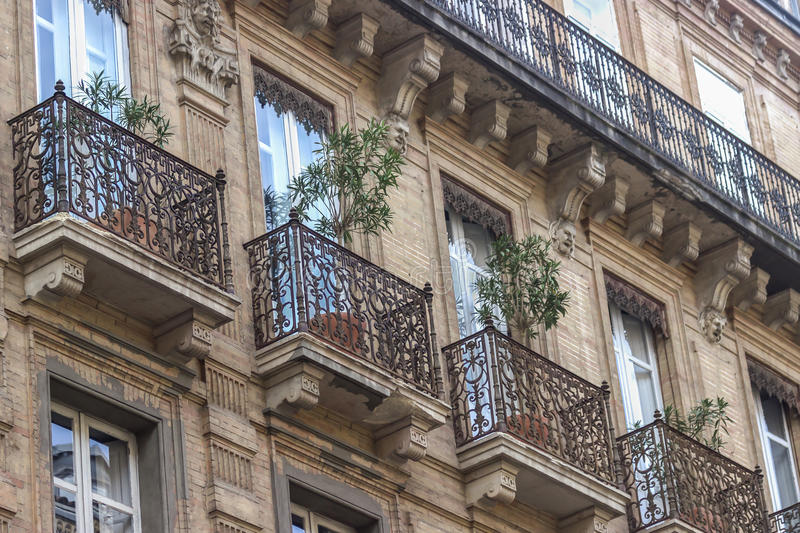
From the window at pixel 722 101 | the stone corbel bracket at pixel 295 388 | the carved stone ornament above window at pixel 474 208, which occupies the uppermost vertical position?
the window at pixel 722 101

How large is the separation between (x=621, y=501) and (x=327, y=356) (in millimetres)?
3681

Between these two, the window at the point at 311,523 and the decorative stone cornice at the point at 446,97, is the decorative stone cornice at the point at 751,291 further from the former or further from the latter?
the window at the point at 311,523

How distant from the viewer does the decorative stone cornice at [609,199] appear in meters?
20.3

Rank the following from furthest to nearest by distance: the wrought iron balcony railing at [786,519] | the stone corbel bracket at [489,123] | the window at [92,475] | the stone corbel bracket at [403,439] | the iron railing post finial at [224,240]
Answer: the wrought iron balcony railing at [786,519] → the stone corbel bracket at [489,123] → the stone corbel bracket at [403,439] → the iron railing post finial at [224,240] → the window at [92,475]

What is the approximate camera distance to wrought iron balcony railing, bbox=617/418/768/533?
18391 mm

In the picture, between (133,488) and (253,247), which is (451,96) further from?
(133,488)

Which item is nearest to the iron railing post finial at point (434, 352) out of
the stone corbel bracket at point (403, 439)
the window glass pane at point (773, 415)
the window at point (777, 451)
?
the stone corbel bracket at point (403, 439)

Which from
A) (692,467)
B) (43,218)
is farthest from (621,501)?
(43,218)

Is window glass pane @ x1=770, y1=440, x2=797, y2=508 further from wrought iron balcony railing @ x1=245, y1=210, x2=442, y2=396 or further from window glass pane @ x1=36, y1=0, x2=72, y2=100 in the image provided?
window glass pane @ x1=36, y1=0, x2=72, y2=100

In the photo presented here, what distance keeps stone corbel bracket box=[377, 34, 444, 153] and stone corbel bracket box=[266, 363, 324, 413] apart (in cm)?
371

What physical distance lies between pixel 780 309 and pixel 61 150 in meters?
10.5

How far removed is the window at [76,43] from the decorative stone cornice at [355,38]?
2.67 meters

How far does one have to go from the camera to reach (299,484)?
15328 millimetres

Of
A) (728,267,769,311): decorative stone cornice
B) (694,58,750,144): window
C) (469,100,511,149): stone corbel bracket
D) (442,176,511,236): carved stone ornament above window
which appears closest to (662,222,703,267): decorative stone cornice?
(728,267,769,311): decorative stone cornice
